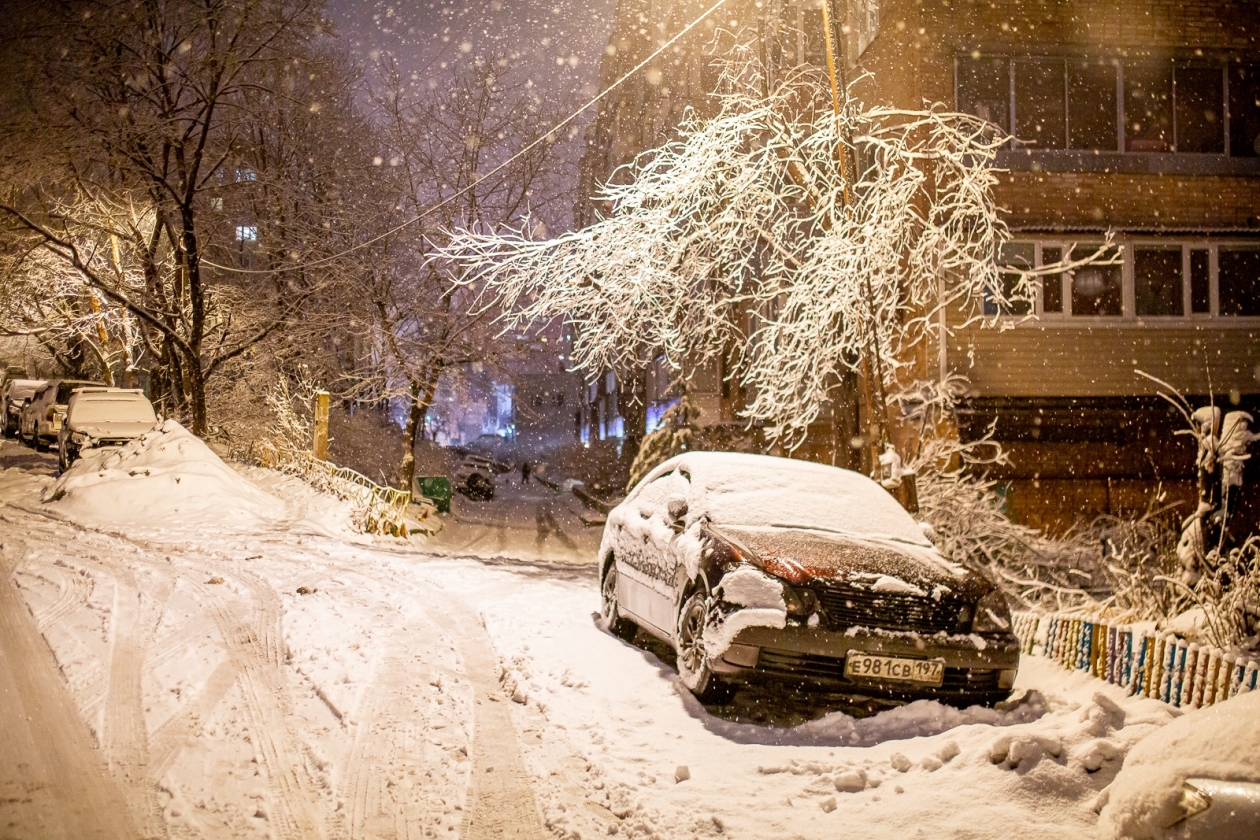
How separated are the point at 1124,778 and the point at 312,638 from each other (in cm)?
612

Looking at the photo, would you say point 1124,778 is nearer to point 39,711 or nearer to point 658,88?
point 39,711

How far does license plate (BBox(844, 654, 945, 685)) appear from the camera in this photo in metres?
5.35

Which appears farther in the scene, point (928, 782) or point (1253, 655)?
point (1253, 655)

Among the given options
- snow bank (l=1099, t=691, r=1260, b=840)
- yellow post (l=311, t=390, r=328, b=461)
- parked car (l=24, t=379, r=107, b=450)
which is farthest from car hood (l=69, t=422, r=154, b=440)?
snow bank (l=1099, t=691, r=1260, b=840)

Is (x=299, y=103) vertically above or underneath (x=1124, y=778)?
above

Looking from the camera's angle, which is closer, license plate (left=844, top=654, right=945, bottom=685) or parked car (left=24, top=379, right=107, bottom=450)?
license plate (left=844, top=654, right=945, bottom=685)

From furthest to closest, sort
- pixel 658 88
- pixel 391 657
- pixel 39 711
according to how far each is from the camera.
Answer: pixel 658 88, pixel 391 657, pixel 39 711

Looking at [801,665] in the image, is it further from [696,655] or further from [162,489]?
[162,489]

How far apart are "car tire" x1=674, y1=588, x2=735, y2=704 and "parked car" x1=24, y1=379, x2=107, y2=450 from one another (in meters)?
25.9

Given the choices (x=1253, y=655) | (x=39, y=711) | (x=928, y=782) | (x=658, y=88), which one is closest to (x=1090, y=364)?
(x=1253, y=655)

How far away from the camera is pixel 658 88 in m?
38.8

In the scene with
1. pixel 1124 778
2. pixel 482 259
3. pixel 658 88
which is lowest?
pixel 1124 778

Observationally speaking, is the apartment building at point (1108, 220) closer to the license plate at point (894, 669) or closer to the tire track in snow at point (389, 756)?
the license plate at point (894, 669)

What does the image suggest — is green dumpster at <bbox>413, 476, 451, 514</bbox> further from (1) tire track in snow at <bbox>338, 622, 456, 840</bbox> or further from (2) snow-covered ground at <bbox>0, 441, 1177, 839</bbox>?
(1) tire track in snow at <bbox>338, 622, 456, 840</bbox>
